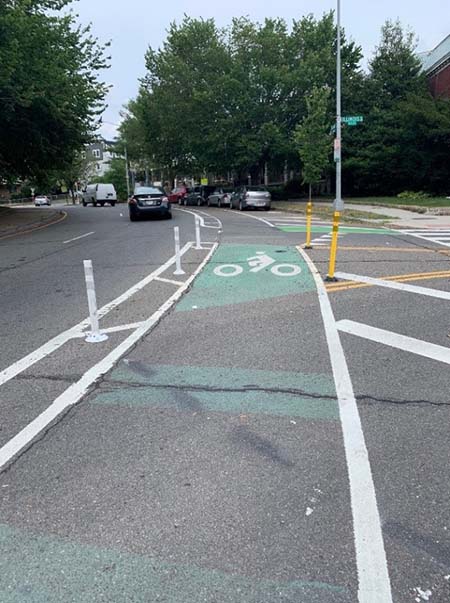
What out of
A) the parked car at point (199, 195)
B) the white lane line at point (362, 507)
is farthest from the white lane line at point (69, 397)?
the parked car at point (199, 195)

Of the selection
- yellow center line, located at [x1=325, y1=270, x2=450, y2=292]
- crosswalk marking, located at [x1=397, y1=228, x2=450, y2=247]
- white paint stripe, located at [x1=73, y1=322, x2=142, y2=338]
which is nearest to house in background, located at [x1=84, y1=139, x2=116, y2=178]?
crosswalk marking, located at [x1=397, y1=228, x2=450, y2=247]

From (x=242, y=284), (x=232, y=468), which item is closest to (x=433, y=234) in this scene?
(x=242, y=284)

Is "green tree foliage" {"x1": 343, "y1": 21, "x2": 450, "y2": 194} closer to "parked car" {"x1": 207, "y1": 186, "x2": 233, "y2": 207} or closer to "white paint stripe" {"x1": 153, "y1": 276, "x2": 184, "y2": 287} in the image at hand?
"parked car" {"x1": 207, "y1": 186, "x2": 233, "y2": 207}

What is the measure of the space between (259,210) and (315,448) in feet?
92.7

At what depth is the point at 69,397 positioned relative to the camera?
170 inches

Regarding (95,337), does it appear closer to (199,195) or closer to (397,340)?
(397,340)

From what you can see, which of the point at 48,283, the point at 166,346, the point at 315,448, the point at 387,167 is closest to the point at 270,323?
the point at 166,346

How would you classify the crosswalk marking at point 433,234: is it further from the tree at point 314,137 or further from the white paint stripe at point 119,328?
the tree at point 314,137

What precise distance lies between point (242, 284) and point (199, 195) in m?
32.6

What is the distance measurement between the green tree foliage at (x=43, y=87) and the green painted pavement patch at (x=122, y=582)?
17211 mm

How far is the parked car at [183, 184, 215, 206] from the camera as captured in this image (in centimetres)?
3997

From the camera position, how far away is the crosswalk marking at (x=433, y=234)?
14359 millimetres

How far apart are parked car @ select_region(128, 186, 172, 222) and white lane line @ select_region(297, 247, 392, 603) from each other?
18.9 m

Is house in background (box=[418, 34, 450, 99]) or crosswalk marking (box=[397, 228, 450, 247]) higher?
house in background (box=[418, 34, 450, 99])
